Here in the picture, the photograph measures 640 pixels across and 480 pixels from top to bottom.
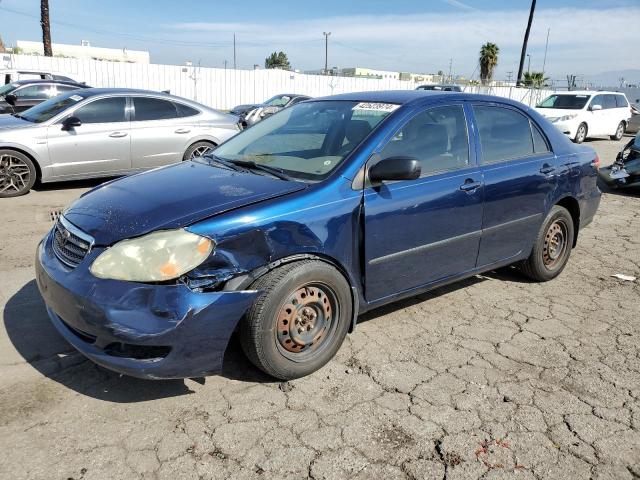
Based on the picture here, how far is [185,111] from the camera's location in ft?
28.6

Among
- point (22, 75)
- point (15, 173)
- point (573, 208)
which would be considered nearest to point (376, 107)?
point (573, 208)

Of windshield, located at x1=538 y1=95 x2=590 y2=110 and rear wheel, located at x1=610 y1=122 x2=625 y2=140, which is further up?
windshield, located at x1=538 y1=95 x2=590 y2=110

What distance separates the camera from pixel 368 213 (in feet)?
10.6

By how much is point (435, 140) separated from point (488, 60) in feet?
145

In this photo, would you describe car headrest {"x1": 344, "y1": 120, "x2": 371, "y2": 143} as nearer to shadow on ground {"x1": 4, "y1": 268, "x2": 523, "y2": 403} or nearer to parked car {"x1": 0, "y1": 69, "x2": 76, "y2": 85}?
shadow on ground {"x1": 4, "y1": 268, "x2": 523, "y2": 403}

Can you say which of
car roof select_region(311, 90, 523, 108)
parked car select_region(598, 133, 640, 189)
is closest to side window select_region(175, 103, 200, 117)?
car roof select_region(311, 90, 523, 108)

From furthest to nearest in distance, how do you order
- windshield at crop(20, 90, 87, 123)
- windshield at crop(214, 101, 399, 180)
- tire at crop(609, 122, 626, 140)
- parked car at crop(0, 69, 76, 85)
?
tire at crop(609, 122, 626, 140) < parked car at crop(0, 69, 76, 85) < windshield at crop(20, 90, 87, 123) < windshield at crop(214, 101, 399, 180)

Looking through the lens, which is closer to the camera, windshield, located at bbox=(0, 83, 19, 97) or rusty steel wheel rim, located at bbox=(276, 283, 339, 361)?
rusty steel wheel rim, located at bbox=(276, 283, 339, 361)

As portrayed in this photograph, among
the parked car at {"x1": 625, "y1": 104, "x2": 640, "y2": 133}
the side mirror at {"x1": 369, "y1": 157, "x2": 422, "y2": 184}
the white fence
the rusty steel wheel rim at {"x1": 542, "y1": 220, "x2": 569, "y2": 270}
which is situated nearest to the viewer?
the side mirror at {"x1": 369, "y1": 157, "x2": 422, "y2": 184}

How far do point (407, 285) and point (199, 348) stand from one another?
1.55 meters

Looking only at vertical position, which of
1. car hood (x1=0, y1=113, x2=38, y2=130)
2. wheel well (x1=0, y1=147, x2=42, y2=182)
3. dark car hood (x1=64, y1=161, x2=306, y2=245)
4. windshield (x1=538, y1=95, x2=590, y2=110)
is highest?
windshield (x1=538, y1=95, x2=590, y2=110)

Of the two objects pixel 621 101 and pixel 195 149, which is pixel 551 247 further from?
pixel 621 101

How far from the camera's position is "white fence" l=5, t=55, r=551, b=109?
2261 cm

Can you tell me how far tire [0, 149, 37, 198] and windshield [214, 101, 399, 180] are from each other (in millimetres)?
4571
